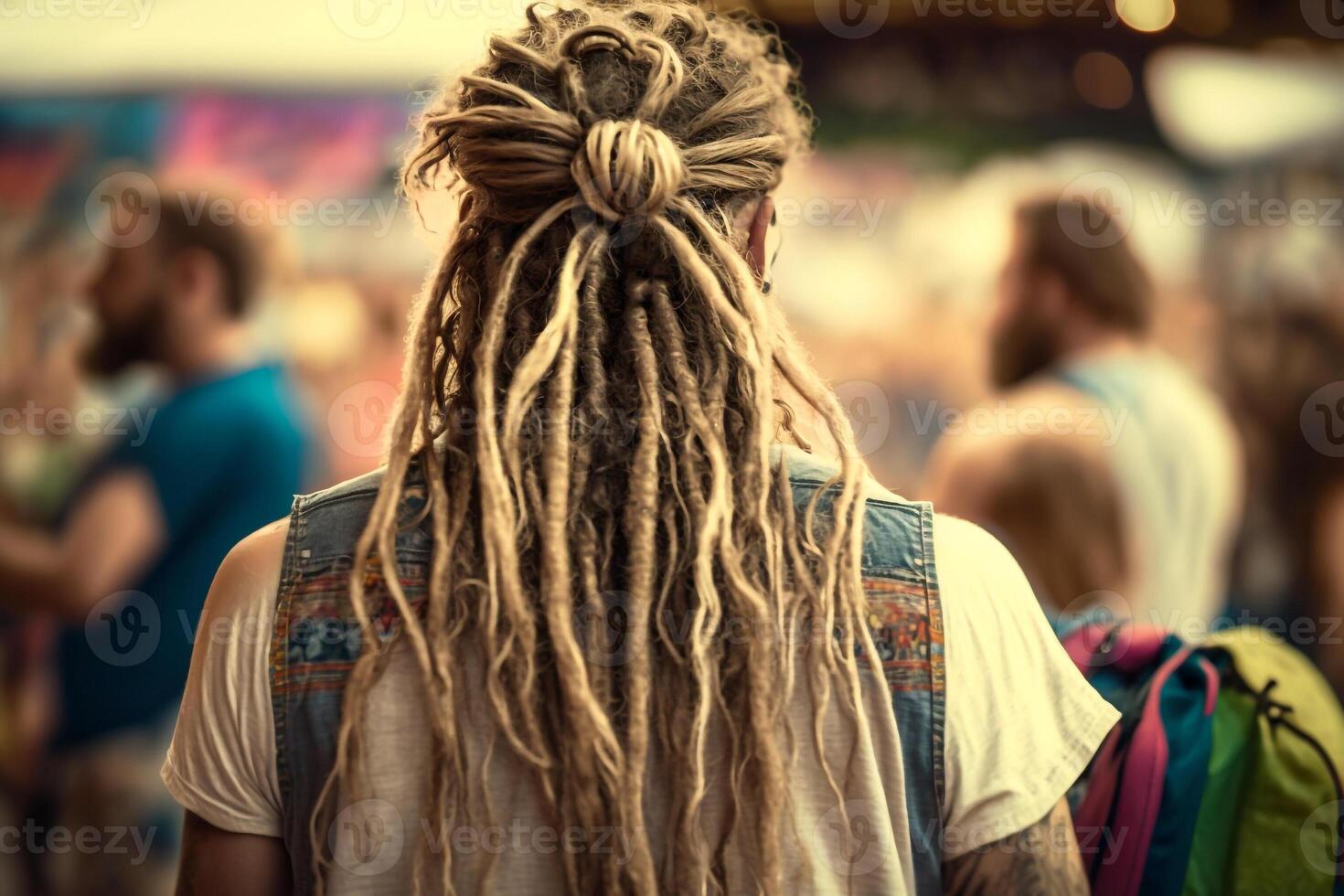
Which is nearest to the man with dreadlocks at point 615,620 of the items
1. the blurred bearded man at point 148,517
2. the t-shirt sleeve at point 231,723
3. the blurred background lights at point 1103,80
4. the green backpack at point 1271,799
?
the t-shirt sleeve at point 231,723

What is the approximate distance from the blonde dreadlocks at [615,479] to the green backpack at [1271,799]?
23.2 inches

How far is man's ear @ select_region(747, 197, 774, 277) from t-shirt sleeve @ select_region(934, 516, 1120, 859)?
0.25 m

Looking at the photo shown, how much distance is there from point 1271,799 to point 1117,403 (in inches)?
69.7

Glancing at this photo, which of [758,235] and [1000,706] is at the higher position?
[758,235]

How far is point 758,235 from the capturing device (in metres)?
0.96

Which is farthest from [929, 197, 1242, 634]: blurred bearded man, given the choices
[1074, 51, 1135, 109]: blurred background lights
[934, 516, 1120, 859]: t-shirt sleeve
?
[934, 516, 1120, 859]: t-shirt sleeve

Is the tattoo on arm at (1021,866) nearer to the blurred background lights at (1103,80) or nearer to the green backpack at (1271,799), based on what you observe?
the green backpack at (1271,799)

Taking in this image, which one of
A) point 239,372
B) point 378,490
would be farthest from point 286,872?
point 239,372

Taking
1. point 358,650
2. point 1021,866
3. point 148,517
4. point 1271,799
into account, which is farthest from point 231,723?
point 148,517

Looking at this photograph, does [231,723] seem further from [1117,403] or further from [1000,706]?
[1117,403]

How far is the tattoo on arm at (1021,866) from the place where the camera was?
89 cm

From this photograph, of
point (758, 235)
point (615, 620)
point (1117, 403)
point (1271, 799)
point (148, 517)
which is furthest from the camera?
point (1117, 403)

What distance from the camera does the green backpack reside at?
3.94 feet

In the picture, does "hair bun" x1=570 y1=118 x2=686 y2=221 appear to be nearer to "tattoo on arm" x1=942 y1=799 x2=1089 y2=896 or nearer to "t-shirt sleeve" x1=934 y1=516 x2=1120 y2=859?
"t-shirt sleeve" x1=934 y1=516 x2=1120 y2=859
